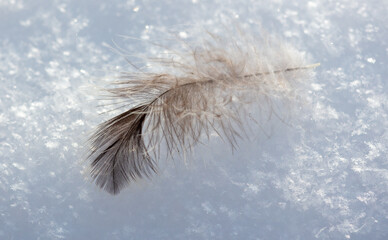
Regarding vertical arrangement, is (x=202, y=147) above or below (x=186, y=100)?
below

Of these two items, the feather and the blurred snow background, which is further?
the blurred snow background

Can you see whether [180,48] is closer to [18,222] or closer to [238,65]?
[238,65]

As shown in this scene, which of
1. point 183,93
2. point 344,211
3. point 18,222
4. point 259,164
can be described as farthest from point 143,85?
point 344,211

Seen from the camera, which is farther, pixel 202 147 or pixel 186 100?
pixel 202 147

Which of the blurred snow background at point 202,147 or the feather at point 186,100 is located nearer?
the feather at point 186,100
